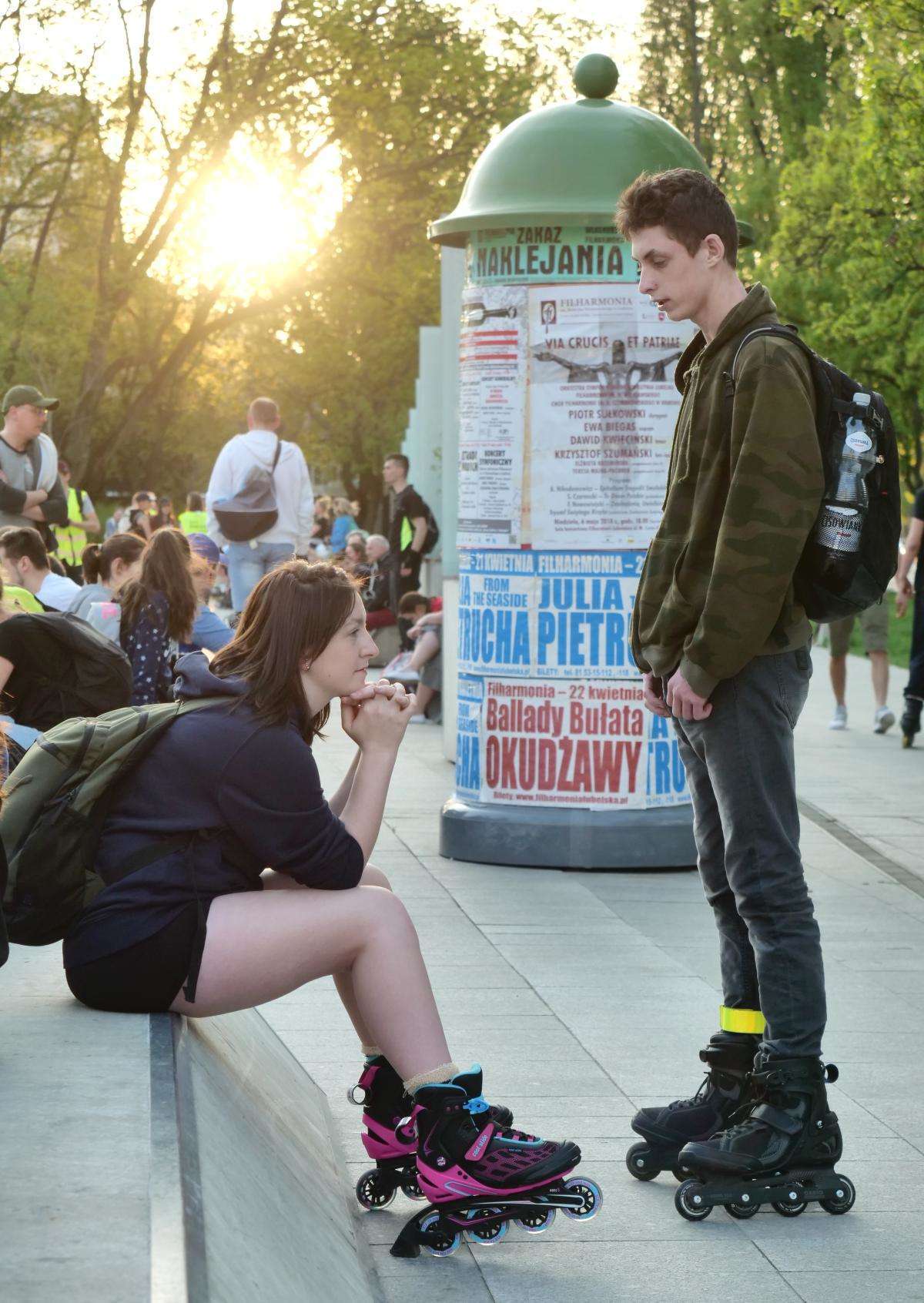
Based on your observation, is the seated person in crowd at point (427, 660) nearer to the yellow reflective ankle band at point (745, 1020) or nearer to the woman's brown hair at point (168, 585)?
the woman's brown hair at point (168, 585)

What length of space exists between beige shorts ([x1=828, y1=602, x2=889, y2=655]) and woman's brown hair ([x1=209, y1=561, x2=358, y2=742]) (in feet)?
30.4

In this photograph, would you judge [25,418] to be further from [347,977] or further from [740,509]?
[740,509]

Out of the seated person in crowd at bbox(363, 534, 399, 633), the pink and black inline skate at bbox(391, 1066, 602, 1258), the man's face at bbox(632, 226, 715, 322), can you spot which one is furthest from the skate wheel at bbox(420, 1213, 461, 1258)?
the seated person in crowd at bbox(363, 534, 399, 633)

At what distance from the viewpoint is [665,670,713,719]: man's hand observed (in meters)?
3.88

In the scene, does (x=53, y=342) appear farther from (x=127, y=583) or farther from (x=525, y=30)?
(x=127, y=583)

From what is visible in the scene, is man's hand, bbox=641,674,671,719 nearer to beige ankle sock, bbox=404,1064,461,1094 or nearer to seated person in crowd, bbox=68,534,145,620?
beige ankle sock, bbox=404,1064,461,1094

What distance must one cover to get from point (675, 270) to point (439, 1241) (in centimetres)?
208

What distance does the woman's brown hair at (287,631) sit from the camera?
3.83 metres

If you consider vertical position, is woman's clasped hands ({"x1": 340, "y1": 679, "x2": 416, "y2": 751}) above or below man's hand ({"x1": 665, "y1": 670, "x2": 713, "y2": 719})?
below

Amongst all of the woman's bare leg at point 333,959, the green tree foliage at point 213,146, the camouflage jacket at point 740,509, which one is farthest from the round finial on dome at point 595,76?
the green tree foliage at point 213,146

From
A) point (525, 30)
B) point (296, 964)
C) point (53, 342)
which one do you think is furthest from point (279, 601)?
point (53, 342)

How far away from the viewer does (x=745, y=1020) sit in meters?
4.09

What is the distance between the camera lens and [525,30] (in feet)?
101

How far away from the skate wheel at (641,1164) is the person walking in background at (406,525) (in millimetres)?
12623
